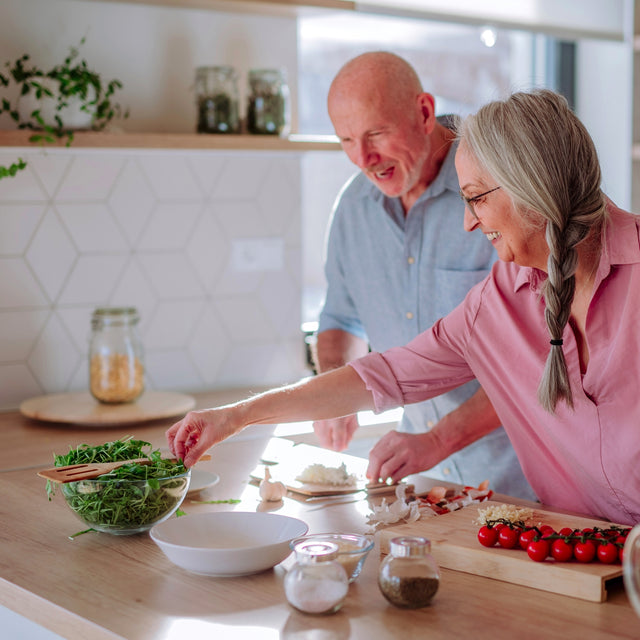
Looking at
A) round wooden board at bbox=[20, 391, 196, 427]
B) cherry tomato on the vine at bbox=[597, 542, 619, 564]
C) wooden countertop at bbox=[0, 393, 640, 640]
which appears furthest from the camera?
round wooden board at bbox=[20, 391, 196, 427]

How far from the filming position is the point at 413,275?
2.43 metres

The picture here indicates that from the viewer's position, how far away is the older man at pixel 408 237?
2273 mm

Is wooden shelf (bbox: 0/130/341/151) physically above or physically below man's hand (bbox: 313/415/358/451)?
above

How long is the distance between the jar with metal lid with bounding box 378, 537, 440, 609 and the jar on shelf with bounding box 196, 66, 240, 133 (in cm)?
175

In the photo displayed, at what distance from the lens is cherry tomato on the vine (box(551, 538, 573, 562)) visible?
1.34m

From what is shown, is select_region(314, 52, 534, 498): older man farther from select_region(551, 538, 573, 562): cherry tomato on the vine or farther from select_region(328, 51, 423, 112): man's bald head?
select_region(551, 538, 573, 562): cherry tomato on the vine

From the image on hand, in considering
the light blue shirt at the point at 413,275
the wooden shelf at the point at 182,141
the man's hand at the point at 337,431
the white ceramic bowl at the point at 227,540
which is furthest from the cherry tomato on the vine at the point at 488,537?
the wooden shelf at the point at 182,141

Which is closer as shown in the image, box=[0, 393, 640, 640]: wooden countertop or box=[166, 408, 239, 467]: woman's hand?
box=[0, 393, 640, 640]: wooden countertop

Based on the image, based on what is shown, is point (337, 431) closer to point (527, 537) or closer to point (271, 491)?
point (271, 491)

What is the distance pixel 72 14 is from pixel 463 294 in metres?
1.29

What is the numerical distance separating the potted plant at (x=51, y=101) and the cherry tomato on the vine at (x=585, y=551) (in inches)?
66.5

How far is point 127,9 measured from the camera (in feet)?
9.09

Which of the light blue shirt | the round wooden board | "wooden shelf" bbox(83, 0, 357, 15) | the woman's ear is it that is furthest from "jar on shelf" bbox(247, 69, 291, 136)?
the round wooden board

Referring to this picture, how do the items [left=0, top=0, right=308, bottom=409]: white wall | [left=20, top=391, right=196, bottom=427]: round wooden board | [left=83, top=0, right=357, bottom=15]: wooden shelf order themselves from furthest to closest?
[left=0, top=0, right=308, bottom=409]: white wall < [left=83, top=0, right=357, bottom=15]: wooden shelf < [left=20, top=391, right=196, bottom=427]: round wooden board
